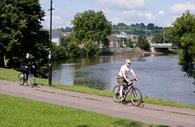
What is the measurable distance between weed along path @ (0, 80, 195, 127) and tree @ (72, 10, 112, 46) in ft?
430

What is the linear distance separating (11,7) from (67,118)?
3802 cm

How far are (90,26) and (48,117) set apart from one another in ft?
468

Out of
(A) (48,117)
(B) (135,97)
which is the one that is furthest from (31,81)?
(A) (48,117)

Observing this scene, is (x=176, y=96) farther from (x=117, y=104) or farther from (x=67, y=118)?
(x=67, y=118)

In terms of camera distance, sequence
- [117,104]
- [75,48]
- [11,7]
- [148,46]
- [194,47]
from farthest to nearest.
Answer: [148,46], [75,48], [11,7], [194,47], [117,104]

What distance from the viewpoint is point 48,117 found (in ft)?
46.1

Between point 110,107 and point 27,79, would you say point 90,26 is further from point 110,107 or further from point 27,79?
point 110,107

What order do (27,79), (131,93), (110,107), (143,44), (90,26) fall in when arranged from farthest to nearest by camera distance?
(143,44), (90,26), (27,79), (131,93), (110,107)

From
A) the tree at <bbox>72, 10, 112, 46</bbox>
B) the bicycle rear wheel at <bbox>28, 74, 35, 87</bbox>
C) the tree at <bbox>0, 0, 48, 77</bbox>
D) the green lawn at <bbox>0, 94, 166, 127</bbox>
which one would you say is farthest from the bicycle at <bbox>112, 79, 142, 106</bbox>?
the tree at <bbox>72, 10, 112, 46</bbox>

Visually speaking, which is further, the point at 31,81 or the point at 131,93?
the point at 31,81

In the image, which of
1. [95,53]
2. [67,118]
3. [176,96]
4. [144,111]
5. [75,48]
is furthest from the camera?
[95,53]

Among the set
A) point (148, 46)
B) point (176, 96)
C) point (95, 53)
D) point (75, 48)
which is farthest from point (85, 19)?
point (176, 96)

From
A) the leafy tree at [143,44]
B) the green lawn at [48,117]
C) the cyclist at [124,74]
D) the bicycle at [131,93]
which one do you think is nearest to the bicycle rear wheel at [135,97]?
the bicycle at [131,93]

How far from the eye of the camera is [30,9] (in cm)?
5209
